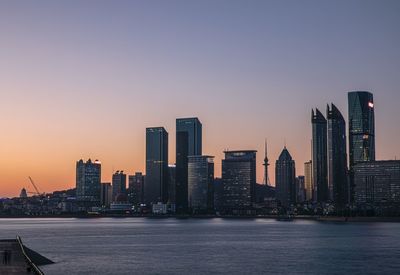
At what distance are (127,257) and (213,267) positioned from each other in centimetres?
1898

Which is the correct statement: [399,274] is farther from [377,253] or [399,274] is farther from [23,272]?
[23,272]

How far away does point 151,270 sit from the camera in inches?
3049

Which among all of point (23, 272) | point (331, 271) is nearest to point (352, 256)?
point (331, 271)

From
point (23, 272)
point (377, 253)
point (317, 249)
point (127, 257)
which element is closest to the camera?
point (23, 272)

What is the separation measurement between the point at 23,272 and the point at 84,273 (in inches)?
861

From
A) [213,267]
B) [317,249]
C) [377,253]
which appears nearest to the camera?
[213,267]

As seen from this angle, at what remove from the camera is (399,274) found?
7331 cm

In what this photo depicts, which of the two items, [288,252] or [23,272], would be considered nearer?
[23,272]

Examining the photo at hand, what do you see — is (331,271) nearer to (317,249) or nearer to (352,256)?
(352,256)

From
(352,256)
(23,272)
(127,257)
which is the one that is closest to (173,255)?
(127,257)

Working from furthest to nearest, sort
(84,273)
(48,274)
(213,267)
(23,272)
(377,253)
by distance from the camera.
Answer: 1. (377,253)
2. (213,267)
3. (84,273)
4. (48,274)
5. (23,272)

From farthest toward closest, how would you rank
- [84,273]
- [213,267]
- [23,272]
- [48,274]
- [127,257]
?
[127,257] < [213,267] < [84,273] < [48,274] < [23,272]

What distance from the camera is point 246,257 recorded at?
96625 mm

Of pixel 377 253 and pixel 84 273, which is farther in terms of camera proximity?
pixel 377 253
